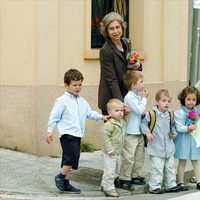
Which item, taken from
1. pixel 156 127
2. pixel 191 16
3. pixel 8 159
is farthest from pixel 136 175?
pixel 191 16

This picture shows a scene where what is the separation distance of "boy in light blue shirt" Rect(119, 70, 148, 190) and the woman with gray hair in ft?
0.44

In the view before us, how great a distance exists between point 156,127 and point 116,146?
0.66 metres

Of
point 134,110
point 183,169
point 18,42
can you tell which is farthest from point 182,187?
point 18,42

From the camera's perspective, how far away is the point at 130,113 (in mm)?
8688

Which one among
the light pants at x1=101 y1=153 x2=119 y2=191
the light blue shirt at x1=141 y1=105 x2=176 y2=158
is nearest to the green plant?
the light blue shirt at x1=141 y1=105 x2=176 y2=158

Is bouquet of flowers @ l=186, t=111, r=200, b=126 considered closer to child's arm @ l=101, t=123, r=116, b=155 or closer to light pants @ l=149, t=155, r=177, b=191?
light pants @ l=149, t=155, r=177, b=191

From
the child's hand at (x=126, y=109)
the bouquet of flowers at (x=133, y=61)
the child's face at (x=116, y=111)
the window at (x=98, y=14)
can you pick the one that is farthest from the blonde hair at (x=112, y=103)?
the window at (x=98, y=14)

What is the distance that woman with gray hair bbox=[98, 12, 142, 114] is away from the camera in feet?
28.4

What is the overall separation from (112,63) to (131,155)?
3.83 feet

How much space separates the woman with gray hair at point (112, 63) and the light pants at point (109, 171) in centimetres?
70

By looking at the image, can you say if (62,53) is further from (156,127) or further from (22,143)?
(156,127)

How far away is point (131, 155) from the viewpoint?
28.4 ft

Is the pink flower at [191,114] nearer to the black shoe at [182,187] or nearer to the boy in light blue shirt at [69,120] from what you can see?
the black shoe at [182,187]

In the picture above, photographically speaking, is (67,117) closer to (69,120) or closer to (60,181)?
(69,120)
